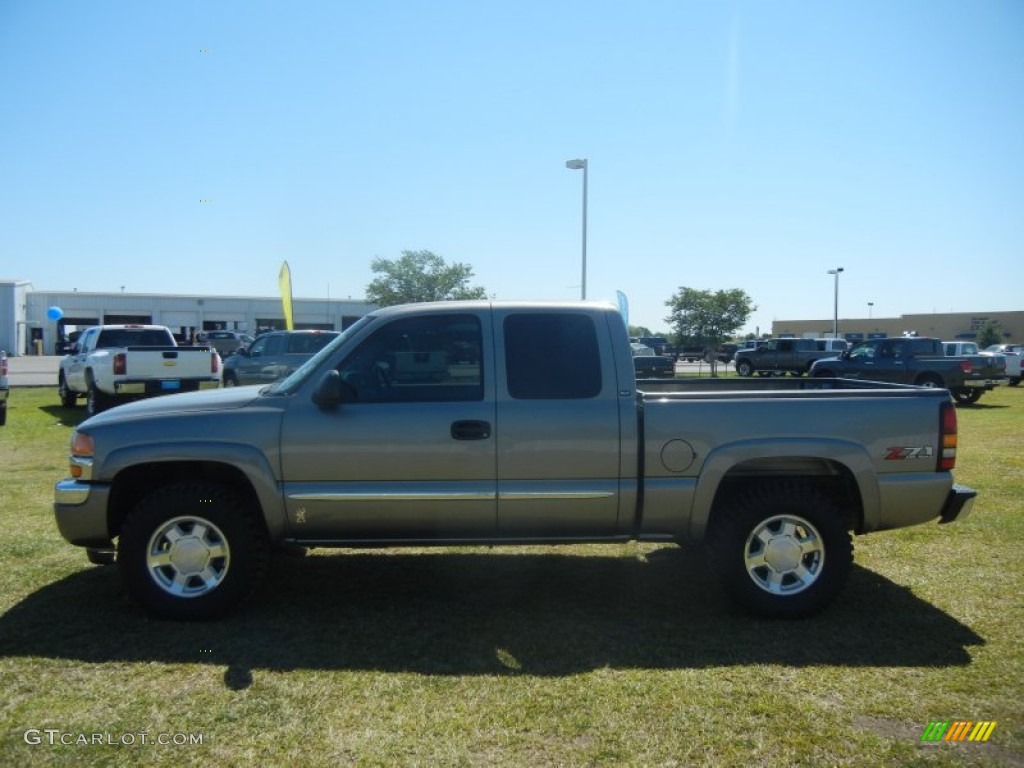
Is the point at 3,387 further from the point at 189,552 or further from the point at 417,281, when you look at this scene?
the point at 417,281

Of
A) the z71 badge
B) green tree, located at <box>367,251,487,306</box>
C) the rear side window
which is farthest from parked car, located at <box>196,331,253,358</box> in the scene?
the z71 badge

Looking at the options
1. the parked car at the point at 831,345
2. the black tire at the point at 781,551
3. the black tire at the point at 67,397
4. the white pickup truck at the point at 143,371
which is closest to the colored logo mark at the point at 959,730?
the black tire at the point at 781,551

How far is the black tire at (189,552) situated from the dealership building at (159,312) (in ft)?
187

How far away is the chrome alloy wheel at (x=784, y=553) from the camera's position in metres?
4.69

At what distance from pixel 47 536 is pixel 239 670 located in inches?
134

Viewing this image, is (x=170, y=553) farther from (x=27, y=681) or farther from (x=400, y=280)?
(x=400, y=280)

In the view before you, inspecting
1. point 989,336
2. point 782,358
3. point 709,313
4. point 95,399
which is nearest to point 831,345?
point 782,358

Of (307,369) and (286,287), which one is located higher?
(286,287)

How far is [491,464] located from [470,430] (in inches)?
9.1

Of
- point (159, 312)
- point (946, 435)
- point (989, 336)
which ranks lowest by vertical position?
Result: point (946, 435)

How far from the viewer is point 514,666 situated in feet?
13.2

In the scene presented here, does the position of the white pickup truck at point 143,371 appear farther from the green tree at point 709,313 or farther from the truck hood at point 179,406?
the green tree at point 709,313

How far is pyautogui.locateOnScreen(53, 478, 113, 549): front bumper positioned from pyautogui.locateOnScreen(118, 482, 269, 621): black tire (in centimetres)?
17

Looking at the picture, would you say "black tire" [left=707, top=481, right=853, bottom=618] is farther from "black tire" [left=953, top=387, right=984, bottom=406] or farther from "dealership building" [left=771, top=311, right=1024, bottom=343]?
"dealership building" [left=771, top=311, right=1024, bottom=343]
